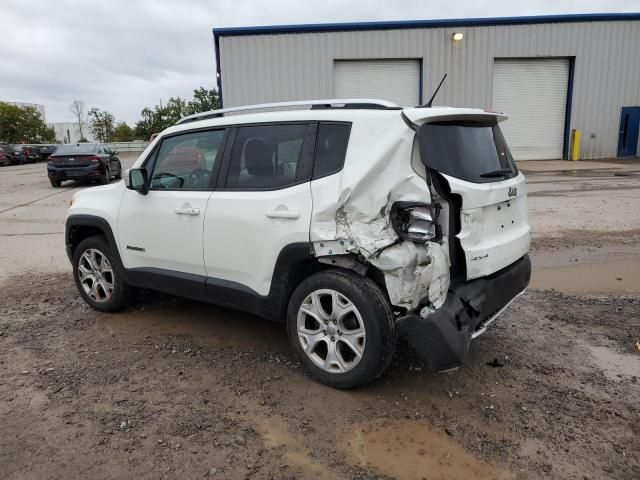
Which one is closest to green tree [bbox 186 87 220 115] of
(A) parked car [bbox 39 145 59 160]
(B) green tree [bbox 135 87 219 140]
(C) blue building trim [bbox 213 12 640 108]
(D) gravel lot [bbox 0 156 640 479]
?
(B) green tree [bbox 135 87 219 140]

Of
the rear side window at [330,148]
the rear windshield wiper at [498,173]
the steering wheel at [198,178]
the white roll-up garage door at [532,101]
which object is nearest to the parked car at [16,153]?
the white roll-up garage door at [532,101]

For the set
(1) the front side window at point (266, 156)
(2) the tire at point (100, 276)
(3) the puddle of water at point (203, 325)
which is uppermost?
(1) the front side window at point (266, 156)

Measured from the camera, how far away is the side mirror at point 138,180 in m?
4.21

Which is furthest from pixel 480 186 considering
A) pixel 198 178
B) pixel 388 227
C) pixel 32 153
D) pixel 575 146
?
pixel 32 153

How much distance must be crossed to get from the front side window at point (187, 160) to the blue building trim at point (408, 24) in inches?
702

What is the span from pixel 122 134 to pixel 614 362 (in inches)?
2993

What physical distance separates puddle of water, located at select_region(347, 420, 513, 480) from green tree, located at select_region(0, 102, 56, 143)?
2574 inches

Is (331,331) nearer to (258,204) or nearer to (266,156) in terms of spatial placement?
(258,204)

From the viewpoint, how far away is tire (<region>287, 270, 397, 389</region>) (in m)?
3.04

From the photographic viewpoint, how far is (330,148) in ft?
10.8

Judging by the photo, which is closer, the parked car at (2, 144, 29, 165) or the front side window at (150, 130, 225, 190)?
the front side window at (150, 130, 225, 190)

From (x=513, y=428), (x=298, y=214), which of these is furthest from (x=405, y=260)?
→ (x=513, y=428)

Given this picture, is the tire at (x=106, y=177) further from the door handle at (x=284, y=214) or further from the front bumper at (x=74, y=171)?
the door handle at (x=284, y=214)

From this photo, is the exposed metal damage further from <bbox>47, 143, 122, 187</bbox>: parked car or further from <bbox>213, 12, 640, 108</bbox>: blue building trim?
<bbox>213, 12, 640, 108</bbox>: blue building trim
